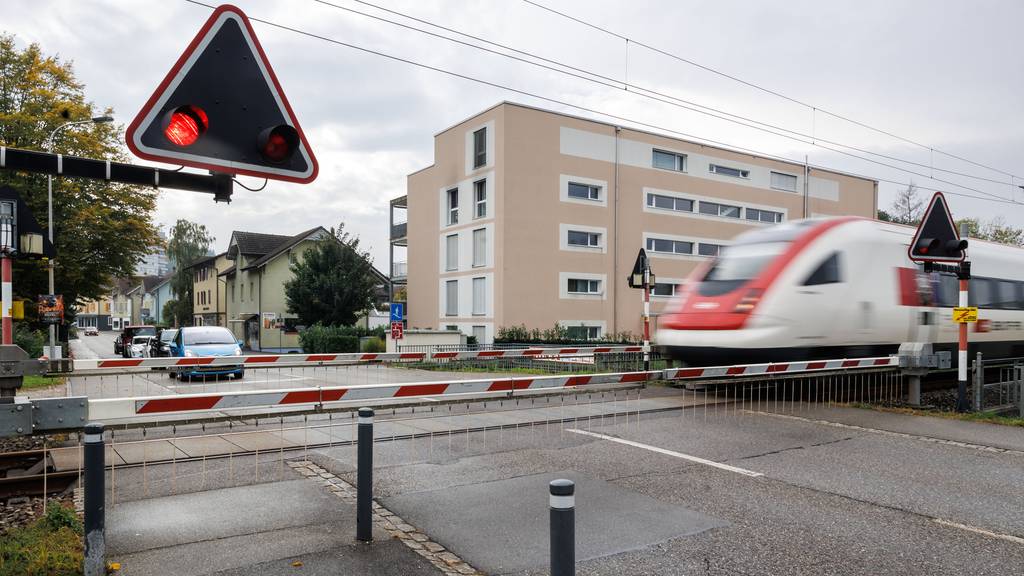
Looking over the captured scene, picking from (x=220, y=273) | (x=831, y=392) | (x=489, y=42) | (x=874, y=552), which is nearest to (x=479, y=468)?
(x=874, y=552)

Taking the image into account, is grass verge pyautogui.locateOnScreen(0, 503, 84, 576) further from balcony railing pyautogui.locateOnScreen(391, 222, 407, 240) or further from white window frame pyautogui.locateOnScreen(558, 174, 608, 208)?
balcony railing pyautogui.locateOnScreen(391, 222, 407, 240)

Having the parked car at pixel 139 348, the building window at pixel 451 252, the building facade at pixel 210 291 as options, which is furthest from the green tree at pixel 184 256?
the building window at pixel 451 252

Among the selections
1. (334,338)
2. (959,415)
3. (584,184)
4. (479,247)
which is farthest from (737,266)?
(334,338)

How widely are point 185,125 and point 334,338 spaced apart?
33.8 meters

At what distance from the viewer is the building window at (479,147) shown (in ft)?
110

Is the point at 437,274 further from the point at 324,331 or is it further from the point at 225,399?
the point at 225,399

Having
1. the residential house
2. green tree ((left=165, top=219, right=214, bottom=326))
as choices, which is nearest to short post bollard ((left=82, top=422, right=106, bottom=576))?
the residential house

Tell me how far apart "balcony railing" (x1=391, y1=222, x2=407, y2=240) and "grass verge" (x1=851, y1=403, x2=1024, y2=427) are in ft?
117

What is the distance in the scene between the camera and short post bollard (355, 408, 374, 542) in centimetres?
448

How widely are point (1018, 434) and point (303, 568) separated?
9146 mm

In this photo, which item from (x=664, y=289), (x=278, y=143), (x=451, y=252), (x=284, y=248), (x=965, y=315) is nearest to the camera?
(x=278, y=143)

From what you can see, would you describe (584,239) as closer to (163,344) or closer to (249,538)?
(163,344)

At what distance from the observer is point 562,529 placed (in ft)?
8.95

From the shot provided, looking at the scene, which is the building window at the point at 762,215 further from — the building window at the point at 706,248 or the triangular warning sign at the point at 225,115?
the triangular warning sign at the point at 225,115
